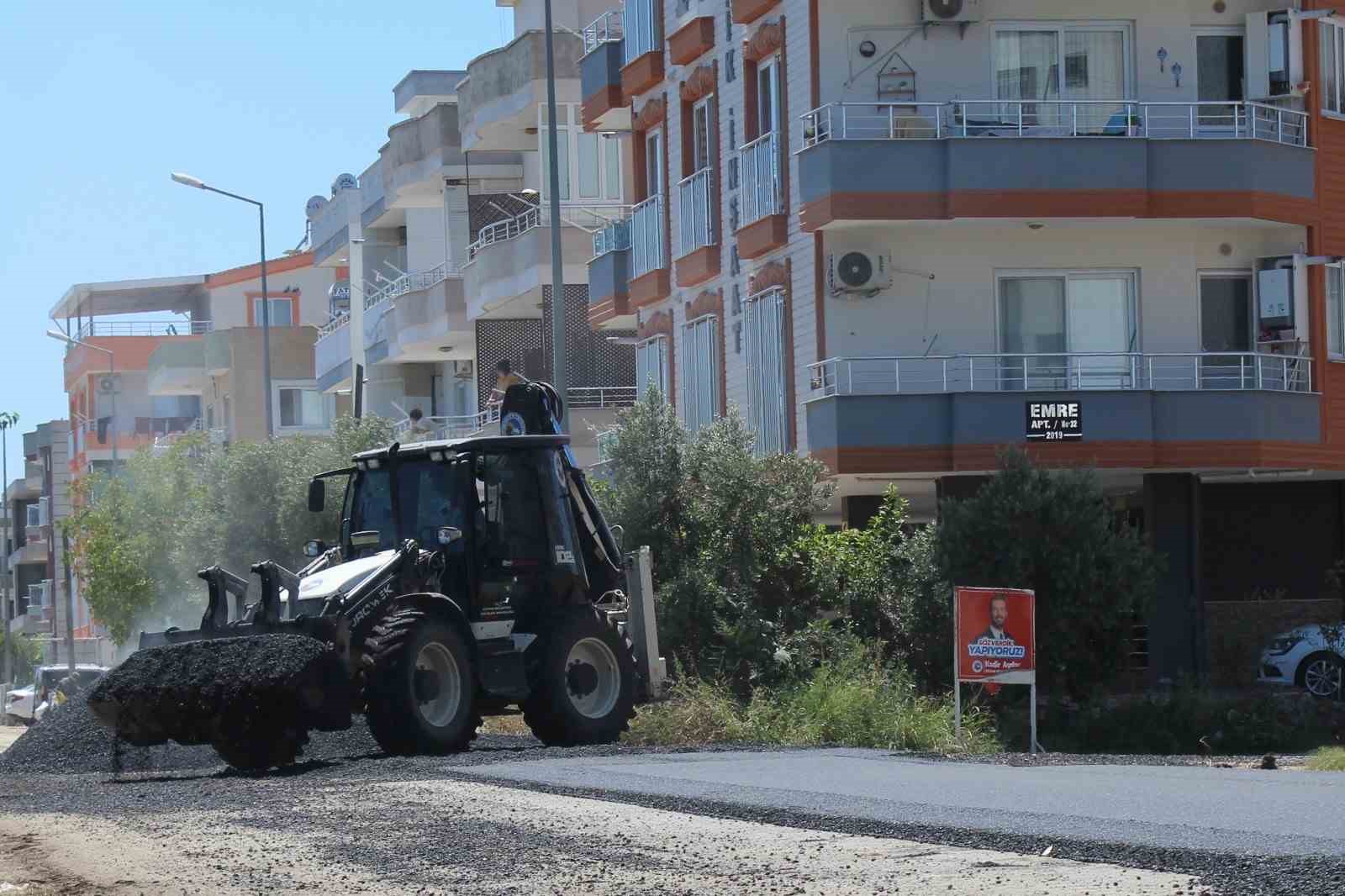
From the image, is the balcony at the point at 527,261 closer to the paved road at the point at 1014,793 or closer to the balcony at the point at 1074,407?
the balcony at the point at 1074,407

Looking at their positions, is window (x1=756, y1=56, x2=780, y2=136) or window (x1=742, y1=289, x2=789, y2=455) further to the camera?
window (x1=756, y1=56, x2=780, y2=136)

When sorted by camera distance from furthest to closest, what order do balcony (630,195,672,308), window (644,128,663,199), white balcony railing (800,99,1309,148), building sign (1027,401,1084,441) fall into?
window (644,128,663,199), balcony (630,195,672,308), white balcony railing (800,99,1309,148), building sign (1027,401,1084,441)

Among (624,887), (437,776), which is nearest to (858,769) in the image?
(437,776)

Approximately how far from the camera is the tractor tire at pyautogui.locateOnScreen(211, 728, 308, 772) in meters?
19.5

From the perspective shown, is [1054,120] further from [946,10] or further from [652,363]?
[652,363]

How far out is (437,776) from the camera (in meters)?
17.5

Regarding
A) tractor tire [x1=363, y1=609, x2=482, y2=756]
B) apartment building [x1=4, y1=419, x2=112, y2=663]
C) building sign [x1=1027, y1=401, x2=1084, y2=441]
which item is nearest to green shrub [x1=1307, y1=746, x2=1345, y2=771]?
tractor tire [x1=363, y1=609, x2=482, y2=756]

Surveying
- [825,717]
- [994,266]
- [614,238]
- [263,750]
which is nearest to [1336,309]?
[994,266]

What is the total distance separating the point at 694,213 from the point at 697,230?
31 centimetres

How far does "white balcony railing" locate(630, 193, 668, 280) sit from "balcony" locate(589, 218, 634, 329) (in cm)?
30

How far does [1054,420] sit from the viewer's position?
32.2 meters

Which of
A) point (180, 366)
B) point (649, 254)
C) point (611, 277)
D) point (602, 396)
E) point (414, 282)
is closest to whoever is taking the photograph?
point (649, 254)

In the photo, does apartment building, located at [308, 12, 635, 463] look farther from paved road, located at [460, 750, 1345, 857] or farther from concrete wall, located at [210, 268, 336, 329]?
concrete wall, located at [210, 268, 336, 329]

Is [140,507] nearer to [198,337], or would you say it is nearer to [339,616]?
[198,337]
